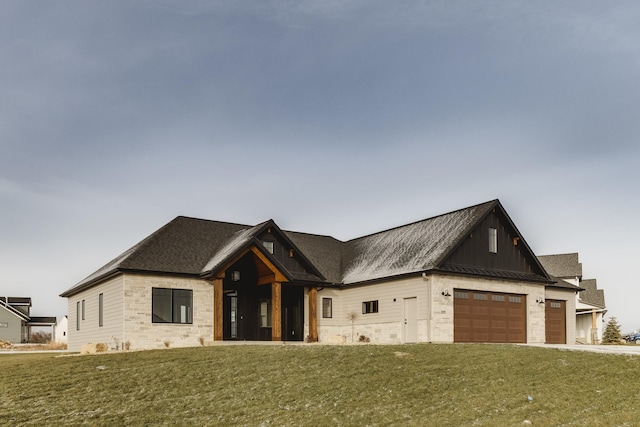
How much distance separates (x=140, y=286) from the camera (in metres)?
29.6

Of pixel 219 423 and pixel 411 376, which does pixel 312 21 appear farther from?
pixel 219 423

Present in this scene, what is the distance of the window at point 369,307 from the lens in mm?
34188

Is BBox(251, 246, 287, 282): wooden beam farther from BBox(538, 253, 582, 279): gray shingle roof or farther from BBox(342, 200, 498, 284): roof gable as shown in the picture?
BBox(538, 253, 582, 279): gray shingle roof

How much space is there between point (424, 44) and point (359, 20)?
144 inches

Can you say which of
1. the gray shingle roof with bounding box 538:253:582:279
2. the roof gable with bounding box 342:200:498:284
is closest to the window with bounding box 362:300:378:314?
the roof gable with bounding box 342:200:498:284

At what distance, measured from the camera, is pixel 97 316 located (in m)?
33.2

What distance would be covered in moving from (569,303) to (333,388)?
23.2 m

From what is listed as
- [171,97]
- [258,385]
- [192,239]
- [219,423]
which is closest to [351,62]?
[171,97]

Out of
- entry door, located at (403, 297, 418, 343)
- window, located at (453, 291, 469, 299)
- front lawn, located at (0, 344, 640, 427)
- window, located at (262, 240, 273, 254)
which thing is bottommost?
front lawn, located at (0, 344, 640, 427)

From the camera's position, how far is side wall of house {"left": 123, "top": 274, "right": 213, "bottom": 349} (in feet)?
95.9

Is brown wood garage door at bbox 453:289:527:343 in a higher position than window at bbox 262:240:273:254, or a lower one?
lower

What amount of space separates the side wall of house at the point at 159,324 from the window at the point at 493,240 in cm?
1305

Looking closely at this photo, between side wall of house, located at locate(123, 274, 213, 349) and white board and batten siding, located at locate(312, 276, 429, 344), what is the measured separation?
5.52 meters

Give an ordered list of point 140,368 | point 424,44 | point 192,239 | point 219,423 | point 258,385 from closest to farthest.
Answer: point 219,423
point 258,385
point 140,368
point 424,44
point 192,239
